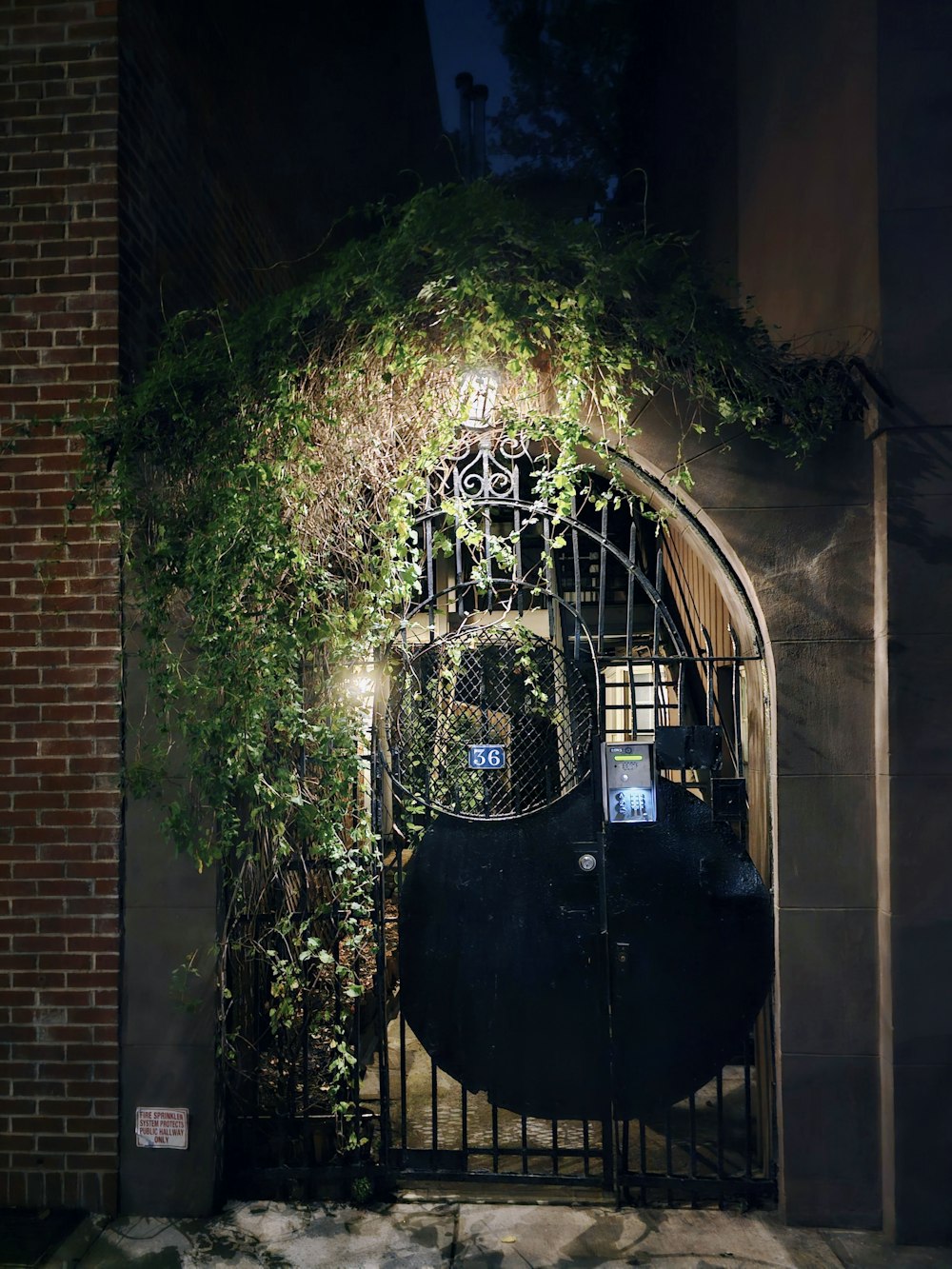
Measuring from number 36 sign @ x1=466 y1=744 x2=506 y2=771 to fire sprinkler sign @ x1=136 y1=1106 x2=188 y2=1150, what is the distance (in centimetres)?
227

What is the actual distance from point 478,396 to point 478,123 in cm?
932

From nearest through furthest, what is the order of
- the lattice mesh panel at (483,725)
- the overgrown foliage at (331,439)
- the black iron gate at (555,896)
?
the overgrown foliage at (331,439) → the black iron gate at (555,896) → the lattice mesh panel at (483,725)

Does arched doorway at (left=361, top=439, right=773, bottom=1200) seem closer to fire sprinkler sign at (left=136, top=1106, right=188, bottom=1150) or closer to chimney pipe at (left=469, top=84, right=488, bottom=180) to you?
fire sprinkler sign at (left=136, top=1106, right=188, bottom=1150)

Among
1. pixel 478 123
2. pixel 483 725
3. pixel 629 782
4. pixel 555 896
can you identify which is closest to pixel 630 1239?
pixel 555 896

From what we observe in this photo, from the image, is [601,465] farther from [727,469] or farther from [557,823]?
[557,823]

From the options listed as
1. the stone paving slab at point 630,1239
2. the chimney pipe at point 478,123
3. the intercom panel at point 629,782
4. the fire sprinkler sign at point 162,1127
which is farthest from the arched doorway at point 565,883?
the chimney pipe at point 478,123

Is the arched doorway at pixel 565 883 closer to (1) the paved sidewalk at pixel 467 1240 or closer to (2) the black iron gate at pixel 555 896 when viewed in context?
(2) the black iron gate at pixel 555 896

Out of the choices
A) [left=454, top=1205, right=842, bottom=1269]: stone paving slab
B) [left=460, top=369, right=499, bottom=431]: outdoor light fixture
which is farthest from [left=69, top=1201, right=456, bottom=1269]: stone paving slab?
[left=460, top=369, right=499, bottom=431]: outdoor light fixture

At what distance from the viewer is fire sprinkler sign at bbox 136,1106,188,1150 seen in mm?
4812

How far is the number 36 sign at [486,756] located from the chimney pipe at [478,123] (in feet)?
31.9

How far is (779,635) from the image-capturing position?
488 centimetres

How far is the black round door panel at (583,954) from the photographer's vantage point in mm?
5027

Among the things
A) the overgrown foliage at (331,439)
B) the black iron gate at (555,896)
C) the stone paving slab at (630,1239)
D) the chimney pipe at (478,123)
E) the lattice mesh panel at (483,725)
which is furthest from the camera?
the chimney pipe at (478,123)

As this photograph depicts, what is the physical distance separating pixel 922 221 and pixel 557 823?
11.7ft
